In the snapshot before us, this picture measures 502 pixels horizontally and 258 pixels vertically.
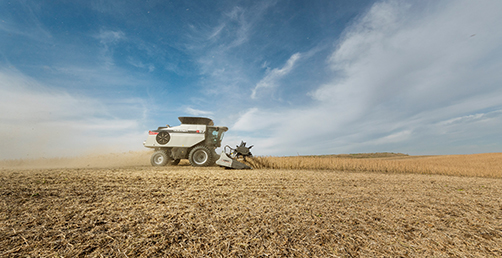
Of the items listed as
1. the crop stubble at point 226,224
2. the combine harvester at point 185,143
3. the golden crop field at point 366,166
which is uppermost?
the combine harvester at point 185,143

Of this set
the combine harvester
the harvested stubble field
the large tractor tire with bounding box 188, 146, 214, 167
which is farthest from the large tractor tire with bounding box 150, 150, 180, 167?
the harvested stubble field

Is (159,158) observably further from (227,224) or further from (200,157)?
(227,224)

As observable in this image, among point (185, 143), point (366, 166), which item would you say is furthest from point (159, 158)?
point (366, 166)

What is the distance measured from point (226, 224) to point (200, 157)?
8.89 metres

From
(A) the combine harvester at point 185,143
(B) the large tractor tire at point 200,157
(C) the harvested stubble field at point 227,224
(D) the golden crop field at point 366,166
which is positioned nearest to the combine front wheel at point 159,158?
(A) the combine harvester at point 185,143

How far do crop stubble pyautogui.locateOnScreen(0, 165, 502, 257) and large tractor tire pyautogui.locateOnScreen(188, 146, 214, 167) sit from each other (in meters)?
6.29

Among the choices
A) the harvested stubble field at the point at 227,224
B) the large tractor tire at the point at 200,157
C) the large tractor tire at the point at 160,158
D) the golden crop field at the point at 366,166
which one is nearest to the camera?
the harvested stubble field at the point at 227,224

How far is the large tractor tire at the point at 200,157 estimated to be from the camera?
11.3m

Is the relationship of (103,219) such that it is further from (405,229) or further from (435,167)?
(435,167)

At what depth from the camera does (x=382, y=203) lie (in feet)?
15.4

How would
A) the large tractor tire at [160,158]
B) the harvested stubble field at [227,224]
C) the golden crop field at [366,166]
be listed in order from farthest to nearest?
the golden crop field at [366,166] → the large tractor tire at [160,158] → the harvested stubble field at [227,224]

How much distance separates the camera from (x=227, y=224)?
304cm

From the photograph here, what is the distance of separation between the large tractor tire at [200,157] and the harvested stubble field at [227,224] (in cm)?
627

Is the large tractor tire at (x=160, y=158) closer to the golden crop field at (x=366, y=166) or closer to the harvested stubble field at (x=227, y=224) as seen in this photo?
the golden crop field at (x=366, y=166)
